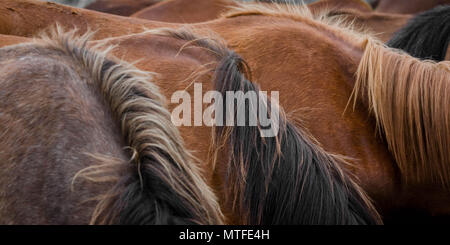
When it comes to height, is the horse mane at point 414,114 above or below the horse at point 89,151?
above

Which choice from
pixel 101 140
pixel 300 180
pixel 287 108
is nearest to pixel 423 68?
pixel 287 108

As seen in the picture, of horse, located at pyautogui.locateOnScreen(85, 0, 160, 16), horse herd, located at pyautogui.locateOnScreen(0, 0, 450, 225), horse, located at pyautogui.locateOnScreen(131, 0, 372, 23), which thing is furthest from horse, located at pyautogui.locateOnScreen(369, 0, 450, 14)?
horse herd, located at pyautogui.locateOnScreen(0, 0, 450, 225)

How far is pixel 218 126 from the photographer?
3.64 ft

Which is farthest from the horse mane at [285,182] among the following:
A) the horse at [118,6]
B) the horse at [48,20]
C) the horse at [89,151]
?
the horse at [118,6]

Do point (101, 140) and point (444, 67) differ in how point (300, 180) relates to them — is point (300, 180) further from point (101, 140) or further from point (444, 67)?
point (444, 67)

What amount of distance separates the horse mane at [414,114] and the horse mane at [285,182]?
429 millimetres

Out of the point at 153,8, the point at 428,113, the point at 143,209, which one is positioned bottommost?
the point at 143,209

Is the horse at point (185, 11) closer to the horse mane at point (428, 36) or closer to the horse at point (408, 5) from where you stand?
the horse mane at point (428, 36)

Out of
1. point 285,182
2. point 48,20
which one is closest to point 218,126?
point 285,182

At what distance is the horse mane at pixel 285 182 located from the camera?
1.00 meters

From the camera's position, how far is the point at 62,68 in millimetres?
912

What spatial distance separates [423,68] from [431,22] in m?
0.75

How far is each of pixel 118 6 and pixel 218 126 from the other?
3593 mm

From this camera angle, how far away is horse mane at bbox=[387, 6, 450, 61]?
81.3 inches
